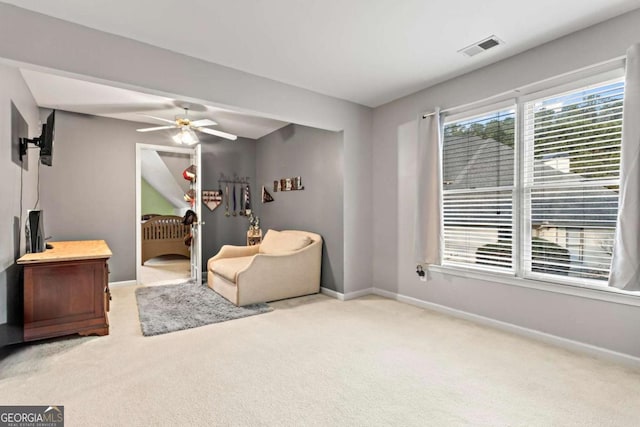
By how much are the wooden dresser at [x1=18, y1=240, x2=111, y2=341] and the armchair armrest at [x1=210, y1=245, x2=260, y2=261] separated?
1801 millimetres

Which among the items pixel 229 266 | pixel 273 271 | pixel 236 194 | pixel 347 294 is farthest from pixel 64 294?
pixel 236 194

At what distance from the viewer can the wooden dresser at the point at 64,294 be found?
264 centimetres

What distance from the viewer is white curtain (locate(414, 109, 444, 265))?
3.46 meters

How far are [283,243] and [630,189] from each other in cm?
364

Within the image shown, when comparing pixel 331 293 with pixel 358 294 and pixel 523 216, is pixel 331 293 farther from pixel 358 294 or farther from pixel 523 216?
pixel 523 216

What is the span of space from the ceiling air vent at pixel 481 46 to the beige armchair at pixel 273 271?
269 cm

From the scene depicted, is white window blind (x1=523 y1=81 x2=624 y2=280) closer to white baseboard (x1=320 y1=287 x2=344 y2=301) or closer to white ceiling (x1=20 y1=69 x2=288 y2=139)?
white baseboard (x1=320 y1=287 x2=344 y2=301)

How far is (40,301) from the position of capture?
105 inches

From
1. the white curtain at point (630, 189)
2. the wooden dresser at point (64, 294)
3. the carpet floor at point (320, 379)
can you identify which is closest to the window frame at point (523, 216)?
the white curtain at point (630, 189)

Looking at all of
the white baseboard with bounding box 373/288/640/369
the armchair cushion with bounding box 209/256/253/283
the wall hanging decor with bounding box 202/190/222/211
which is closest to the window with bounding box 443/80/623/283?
the white baseboard with bounding box 373/288/640/369

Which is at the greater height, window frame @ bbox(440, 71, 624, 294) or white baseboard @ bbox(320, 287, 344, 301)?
window frame @ bbox(440, 71, 624, 294)

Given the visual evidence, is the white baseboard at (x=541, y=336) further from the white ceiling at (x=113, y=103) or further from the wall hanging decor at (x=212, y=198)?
the wall hanging decor at (x=212, y=198)

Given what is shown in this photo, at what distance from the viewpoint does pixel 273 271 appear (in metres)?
3.96

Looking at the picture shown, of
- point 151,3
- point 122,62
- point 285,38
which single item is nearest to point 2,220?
point 122,62
